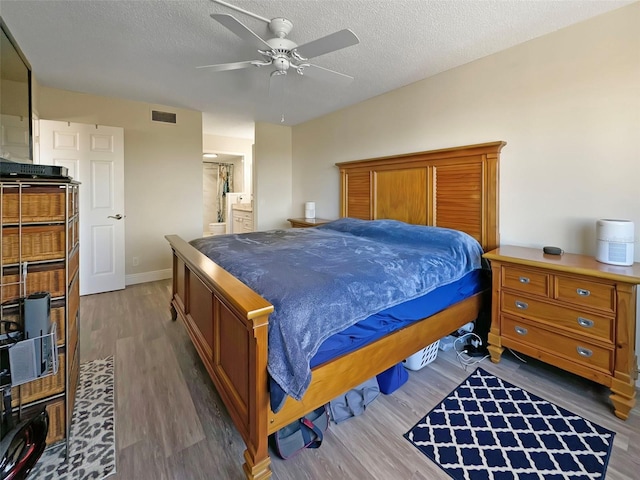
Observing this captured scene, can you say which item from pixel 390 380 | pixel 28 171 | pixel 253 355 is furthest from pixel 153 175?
pixel 390 380

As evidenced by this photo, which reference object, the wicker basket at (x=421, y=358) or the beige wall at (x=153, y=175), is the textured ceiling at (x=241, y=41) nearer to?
the beige wall at (x=153, y=175)

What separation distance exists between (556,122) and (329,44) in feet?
6.07

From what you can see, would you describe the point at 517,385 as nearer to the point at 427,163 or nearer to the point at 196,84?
the point at 427,163

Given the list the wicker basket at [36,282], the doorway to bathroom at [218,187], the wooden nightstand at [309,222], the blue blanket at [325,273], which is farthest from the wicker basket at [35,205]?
the doorway to bathroom at [218,187]

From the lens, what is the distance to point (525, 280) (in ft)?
6.98

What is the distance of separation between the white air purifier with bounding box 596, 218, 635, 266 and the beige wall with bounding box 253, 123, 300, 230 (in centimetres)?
421

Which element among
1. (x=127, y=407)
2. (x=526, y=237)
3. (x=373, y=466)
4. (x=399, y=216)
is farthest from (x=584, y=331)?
(x=127, y=407)

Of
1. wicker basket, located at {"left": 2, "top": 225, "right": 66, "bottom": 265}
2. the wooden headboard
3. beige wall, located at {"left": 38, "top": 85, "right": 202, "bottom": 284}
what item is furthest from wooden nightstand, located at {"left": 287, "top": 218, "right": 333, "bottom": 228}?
wicker basket, located at {"left": 2, "top": 225, "right": 66, "bottom": 265}

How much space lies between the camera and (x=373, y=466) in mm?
1417

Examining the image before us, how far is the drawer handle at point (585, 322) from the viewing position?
73.0 inches

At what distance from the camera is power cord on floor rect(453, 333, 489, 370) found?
2.33 m

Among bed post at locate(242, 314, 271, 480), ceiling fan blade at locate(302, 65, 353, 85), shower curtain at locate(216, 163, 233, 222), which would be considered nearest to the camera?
bed post at locate(242, 314, 271, 480)

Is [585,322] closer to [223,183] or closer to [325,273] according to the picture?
[325,273]

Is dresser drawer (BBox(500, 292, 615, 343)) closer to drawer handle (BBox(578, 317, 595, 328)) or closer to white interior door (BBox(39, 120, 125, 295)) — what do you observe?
drawer handle (BBox(578, 317, 595, 328))
